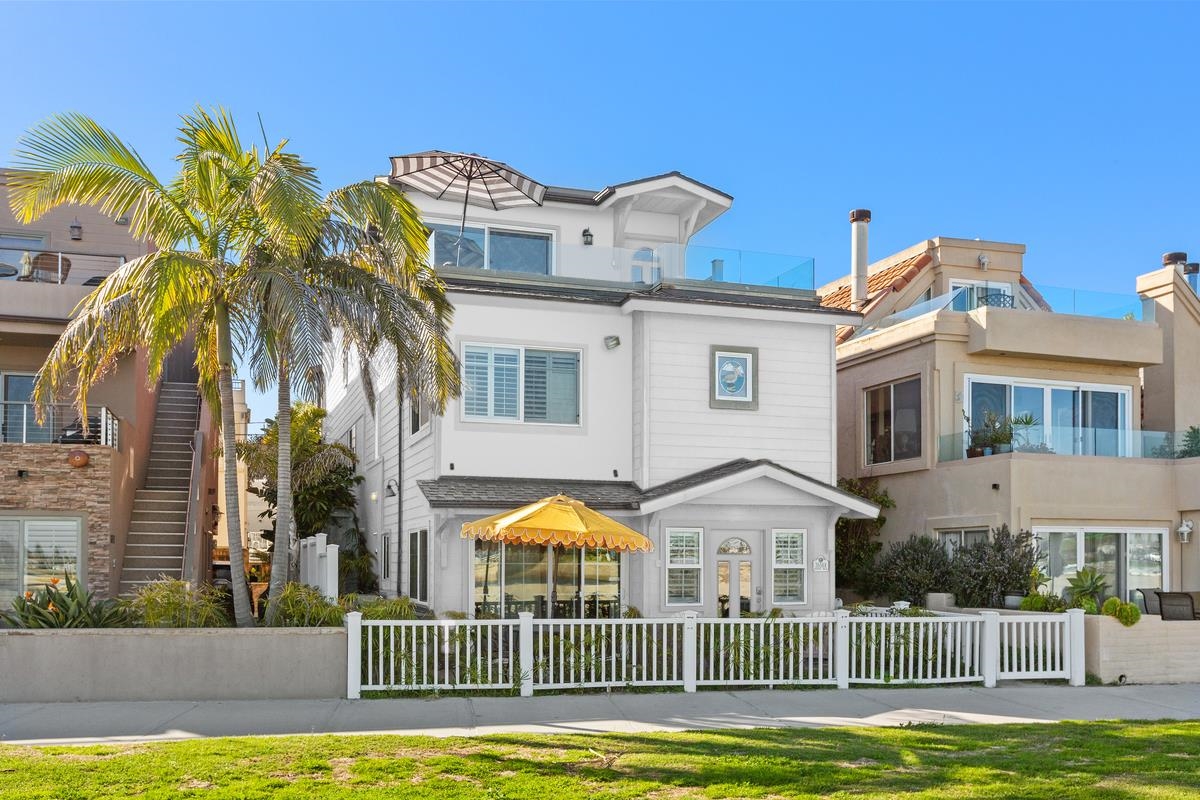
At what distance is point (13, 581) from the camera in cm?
1739

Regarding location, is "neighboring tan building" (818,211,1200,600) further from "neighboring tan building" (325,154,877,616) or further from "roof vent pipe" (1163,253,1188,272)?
"neighboring tan building" (325,154,877,616)

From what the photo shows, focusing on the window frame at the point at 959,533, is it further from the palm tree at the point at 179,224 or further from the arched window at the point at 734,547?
A: the palm tree at the point at 179,224

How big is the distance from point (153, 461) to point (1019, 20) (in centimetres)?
1873

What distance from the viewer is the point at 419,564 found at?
59.2 feet

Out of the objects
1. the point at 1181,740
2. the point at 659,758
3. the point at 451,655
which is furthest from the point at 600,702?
the point at 1181,740

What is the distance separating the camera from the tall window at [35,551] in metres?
17.4

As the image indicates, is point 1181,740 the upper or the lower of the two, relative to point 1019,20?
lower

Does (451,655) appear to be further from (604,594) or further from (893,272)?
(893,272)

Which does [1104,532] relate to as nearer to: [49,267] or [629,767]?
[629,767]

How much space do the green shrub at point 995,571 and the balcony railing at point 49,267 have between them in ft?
52.5

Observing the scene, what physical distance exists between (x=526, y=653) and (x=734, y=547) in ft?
18.0

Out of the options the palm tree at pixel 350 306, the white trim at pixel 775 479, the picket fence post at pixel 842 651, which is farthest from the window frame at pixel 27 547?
the picket fence post at pixel 842 651

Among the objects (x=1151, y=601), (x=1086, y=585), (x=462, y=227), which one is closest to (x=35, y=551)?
(x=462, y=227)

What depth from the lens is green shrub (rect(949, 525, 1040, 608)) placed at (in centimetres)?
1839
